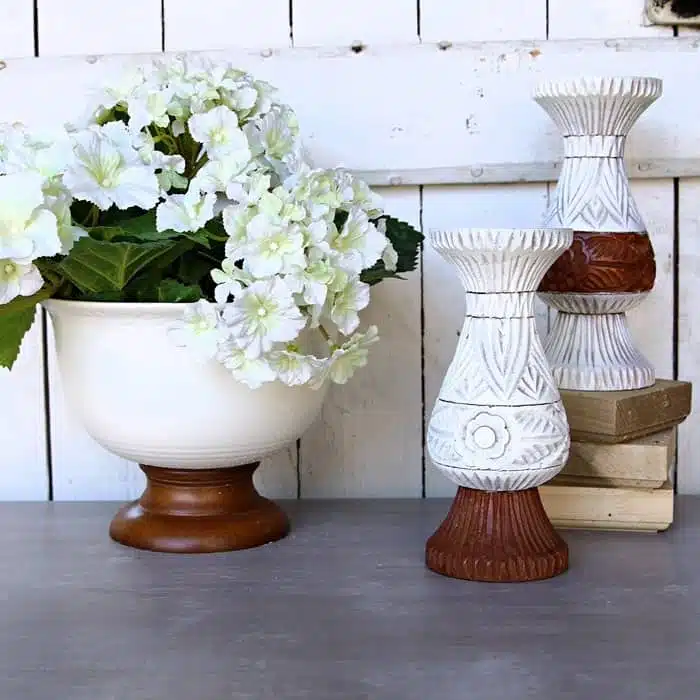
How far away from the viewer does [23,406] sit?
1086mm

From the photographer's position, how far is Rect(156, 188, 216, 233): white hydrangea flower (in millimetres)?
764

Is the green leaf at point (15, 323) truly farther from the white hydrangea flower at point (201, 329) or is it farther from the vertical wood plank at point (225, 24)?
the vertical wood plank at point (225, 24)

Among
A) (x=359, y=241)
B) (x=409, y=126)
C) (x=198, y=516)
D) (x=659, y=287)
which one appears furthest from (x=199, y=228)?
(x=659, y=287)

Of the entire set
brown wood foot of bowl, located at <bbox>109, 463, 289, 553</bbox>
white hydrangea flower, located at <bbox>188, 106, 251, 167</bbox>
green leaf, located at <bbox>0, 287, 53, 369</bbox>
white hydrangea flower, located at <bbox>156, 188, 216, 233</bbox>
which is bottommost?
brown wood foot of bowl, located at <bbox>109, 463, 289, 553</bbox>

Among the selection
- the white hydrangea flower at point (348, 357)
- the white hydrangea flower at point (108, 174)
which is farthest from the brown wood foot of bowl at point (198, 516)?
the white hydrangea flower at point (108, 174)

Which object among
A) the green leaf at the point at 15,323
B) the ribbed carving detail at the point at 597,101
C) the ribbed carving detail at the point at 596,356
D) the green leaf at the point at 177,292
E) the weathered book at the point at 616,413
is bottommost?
the weathered book at the point at 616,413

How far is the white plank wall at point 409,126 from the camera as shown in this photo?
1040mm

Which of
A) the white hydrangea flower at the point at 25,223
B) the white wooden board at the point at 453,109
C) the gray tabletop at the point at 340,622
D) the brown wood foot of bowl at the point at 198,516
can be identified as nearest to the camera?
the gray tabletop at the point at 340,622

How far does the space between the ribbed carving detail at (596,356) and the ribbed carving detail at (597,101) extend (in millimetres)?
156

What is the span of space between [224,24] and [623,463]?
1.86 feet

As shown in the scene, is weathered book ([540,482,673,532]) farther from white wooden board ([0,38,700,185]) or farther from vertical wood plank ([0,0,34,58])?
vertical wood plank ([0,0,34,58])

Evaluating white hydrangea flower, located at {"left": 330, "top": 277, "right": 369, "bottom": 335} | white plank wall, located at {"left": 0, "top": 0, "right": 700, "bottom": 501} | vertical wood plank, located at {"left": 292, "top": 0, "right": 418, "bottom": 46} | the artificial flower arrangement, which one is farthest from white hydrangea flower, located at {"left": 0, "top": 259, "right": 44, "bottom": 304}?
vertical wood plank, located at {"left": 292, "top": 0, "right": 418, "bottom": 46}

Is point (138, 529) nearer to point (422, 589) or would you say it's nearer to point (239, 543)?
point (239, 543)

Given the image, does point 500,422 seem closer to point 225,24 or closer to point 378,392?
point 378,392
